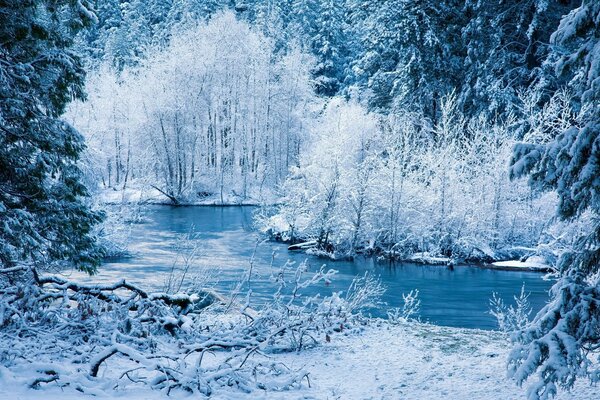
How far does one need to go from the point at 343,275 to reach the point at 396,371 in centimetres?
1293

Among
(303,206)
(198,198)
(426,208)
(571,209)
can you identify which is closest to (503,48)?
(426,208)

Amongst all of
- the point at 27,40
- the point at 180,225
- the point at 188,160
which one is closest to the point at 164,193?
the point at 188,160

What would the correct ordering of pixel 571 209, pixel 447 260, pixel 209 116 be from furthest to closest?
pixel 209 116 < pixel 447 260 < pixel 571 209

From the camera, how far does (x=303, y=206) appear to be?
26297 millimetres

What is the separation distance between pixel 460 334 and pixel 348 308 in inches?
65.6

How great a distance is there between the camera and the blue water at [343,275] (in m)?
15.7

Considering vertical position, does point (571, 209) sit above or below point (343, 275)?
above

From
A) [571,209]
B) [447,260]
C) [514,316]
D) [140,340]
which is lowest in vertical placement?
[447,260]

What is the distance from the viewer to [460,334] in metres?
8.82

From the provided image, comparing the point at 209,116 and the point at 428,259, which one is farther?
the point at 209,116

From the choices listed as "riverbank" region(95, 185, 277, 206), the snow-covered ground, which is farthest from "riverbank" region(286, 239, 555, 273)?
"riverbank" region(95, 185, 277, 206)

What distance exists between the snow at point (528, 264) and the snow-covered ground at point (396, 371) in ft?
42.9

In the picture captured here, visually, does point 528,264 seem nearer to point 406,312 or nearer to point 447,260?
point 447,260

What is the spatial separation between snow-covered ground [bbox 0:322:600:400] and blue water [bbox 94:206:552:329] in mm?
4944
